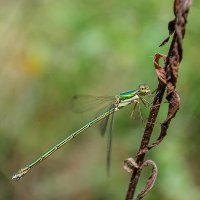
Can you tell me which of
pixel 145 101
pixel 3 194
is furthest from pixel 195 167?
pixel 145 101

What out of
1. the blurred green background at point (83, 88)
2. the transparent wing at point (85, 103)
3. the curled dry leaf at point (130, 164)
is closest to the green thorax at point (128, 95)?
the transparent wing at point (85, 103)

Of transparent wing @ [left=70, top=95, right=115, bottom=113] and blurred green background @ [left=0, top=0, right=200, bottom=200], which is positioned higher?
blurred green background @ [left=0, top=0, right=200, bottom=200]

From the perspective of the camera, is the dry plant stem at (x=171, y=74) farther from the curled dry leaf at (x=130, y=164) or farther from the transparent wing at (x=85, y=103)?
the transparent wing at (x=85, y=103)

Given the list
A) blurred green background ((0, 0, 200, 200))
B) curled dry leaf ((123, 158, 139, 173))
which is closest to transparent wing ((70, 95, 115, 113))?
blurred green background ((0, 0, 200, 200))

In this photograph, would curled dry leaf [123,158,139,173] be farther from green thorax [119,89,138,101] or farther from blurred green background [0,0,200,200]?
blurred green background [0,0,200,200]

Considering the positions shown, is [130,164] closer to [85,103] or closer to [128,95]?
[128,95]

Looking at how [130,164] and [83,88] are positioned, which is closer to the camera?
[130,164]

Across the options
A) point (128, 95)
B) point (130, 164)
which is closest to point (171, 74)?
point (130, 164)

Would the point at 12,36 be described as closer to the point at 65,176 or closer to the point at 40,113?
the point at 40,113

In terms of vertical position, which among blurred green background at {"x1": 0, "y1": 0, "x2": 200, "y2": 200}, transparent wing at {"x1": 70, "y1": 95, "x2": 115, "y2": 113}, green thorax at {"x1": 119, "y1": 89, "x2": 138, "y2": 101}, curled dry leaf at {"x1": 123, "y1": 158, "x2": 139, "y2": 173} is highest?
blurred green background at {"x1": 0, "y1": 0, "x2": 200, "y2": 200}
